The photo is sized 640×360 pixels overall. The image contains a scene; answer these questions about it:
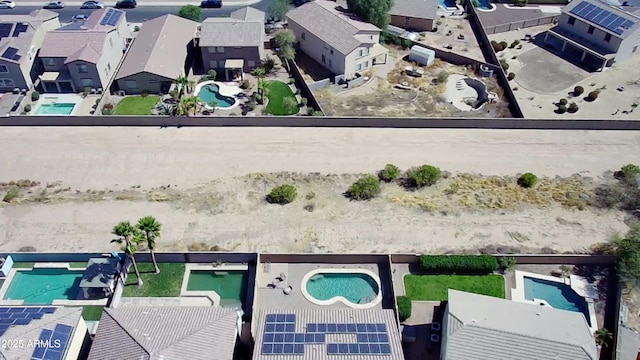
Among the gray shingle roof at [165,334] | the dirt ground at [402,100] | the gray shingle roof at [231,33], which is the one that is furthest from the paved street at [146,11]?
the gray shingle roof at [165,334]

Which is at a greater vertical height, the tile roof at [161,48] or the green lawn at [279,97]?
the tile roof at [161,48]

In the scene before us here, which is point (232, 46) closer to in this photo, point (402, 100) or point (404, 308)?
point (402, 100)

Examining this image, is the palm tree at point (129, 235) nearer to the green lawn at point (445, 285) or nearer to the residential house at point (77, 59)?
the green lawn at point (445, 285)

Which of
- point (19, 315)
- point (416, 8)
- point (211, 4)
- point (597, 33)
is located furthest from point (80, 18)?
point (597, 33)

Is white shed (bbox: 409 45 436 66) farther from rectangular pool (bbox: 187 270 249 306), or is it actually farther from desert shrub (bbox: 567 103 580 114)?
rectangular pool (bbox: 187 270 249 306)

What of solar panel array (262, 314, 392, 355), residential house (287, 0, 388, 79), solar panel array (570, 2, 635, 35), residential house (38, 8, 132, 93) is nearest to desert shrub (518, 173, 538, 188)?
solar panel array (262, 314, 392, 355)

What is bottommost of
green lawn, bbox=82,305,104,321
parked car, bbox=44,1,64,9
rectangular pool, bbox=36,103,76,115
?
green lawn, bbox=82,305,104,321

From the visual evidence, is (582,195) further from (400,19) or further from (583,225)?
(400,19)
